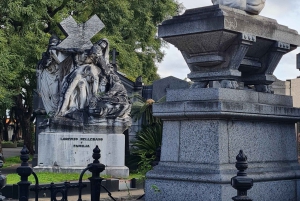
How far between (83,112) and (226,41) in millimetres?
10648

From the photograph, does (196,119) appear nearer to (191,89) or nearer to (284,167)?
(191,89)

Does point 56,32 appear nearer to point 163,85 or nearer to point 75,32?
point 163,85

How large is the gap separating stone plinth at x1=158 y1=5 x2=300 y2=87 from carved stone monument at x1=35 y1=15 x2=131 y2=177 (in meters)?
9.62

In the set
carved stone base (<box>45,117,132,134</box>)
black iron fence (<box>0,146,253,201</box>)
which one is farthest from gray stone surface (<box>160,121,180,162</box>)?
carved stone base (<box>45,117,132,134</box>)

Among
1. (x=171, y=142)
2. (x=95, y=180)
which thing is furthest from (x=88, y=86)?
(x=171, y=142)

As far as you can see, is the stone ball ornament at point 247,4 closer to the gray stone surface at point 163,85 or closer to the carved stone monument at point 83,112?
the carved stone monument at point 83,112

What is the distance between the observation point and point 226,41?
786 cm

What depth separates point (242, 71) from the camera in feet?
28.7

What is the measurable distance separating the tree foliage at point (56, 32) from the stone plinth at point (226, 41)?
1727 cm

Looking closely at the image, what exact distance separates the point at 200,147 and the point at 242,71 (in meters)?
1.61

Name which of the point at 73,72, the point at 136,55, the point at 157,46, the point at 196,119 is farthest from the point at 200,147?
the point at 157,46

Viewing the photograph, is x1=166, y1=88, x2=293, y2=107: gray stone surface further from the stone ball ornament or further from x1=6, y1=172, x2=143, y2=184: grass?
x1=6, y1=172, x2=143, y2=184: grass

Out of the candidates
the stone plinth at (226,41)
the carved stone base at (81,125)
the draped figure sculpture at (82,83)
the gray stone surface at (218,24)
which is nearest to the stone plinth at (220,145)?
the stone plinth at (226,41)

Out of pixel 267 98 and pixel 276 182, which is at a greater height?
pixel 267 98
